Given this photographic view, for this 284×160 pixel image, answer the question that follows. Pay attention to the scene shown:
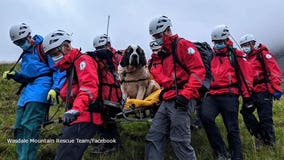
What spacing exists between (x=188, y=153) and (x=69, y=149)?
5.13 feet

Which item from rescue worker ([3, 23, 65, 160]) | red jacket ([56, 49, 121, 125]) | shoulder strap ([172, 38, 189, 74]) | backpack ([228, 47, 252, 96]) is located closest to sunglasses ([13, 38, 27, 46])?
rescue worker ([3, 23, 65, 160])

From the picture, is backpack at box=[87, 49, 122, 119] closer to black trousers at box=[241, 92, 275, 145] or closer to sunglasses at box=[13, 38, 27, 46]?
sunglasses at box=[13, 38, 27, 46]

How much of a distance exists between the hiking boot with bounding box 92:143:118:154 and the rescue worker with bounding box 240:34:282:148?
9.03 ft

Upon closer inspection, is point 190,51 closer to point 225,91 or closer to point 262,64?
point 225,91

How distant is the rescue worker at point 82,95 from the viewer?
478 cm

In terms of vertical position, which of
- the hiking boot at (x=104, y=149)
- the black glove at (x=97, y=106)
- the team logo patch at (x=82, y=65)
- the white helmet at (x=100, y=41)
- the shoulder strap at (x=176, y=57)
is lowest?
the hiking boot at (x=104, y=149)

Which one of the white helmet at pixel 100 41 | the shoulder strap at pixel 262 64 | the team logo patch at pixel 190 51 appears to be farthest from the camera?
the white helmet at pixel 100 41

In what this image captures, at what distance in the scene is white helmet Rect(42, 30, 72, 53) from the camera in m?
5.48

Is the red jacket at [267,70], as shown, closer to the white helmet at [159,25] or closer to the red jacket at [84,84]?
the white helmet at [159,25]

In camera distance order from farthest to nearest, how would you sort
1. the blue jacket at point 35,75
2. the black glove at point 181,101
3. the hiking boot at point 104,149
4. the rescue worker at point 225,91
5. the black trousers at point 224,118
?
the hiking boot at point 104,149
the rescue worker at point 225,91
the black trousers at point 224,118
the blue jacket at point 35,75
the black glove at point 181,101

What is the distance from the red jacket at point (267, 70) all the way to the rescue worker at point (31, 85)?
4412 millimetres

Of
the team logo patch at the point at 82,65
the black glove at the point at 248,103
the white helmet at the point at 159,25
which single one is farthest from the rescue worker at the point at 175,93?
the black glove at the point at 248,103

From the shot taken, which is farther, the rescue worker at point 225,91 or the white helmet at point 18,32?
the rescue worker at point 225,91

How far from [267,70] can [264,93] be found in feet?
1.59
